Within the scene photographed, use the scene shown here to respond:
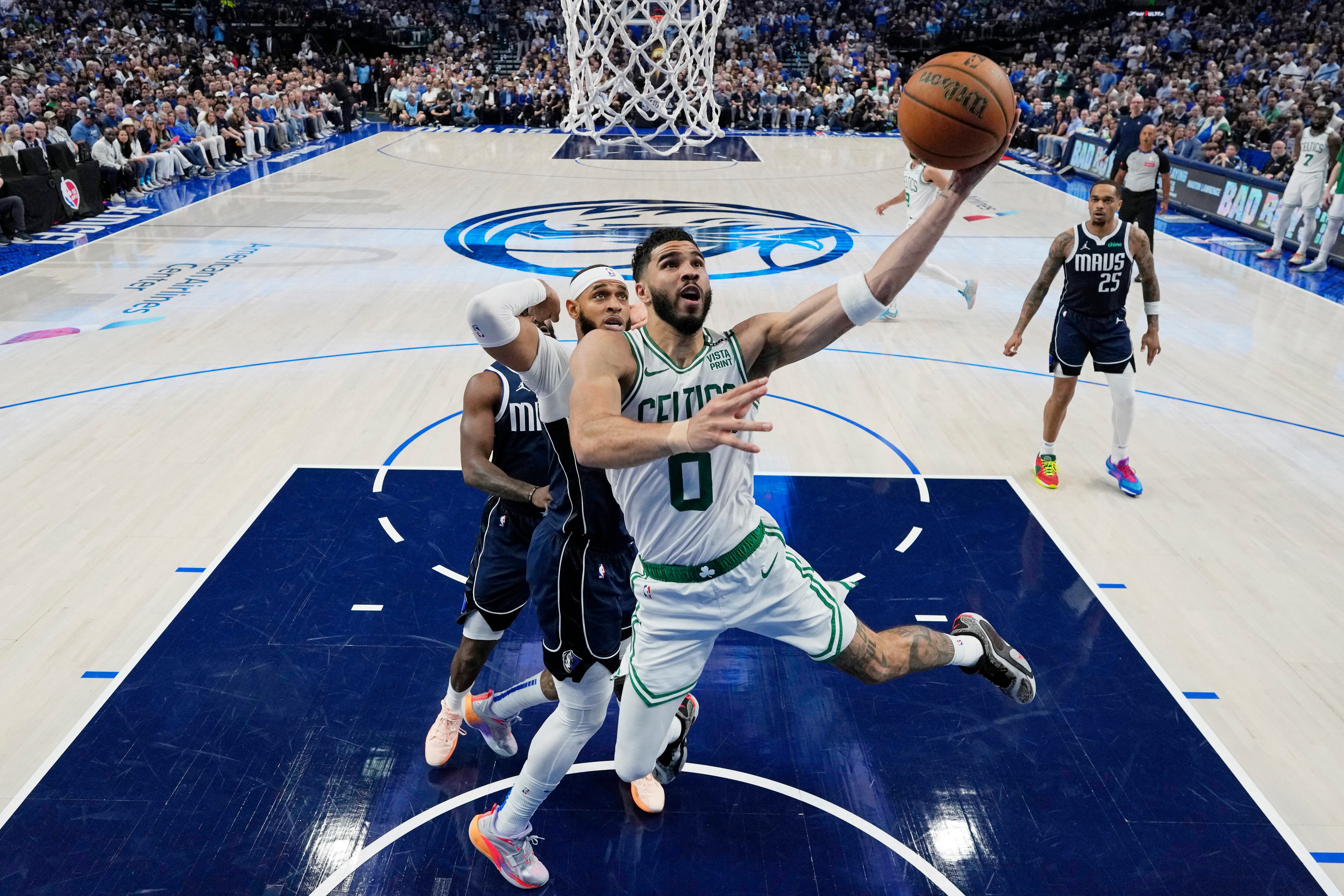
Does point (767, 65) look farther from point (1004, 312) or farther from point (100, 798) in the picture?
point (100, 798)

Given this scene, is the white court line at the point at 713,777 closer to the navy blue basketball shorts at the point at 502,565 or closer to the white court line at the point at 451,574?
the navy blue basketball shorts at the point at 502,565

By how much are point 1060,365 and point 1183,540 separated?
1.22 metres

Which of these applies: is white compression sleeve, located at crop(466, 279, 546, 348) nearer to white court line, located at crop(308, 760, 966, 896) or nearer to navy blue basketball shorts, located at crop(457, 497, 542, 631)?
navy blue basketball shorts, located at crop(457, 497, 542, 631)

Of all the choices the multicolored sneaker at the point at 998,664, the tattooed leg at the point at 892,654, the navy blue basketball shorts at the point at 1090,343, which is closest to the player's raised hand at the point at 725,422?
the tattooed leg at the point at 892,654

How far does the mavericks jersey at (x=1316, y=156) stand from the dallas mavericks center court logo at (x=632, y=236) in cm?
509

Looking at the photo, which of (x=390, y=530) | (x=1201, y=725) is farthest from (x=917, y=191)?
(x=1201, y=725)

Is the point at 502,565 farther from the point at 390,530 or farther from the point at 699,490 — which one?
the point at 390,530

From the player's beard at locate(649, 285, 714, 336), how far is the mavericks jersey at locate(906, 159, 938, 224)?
6735 millimetres

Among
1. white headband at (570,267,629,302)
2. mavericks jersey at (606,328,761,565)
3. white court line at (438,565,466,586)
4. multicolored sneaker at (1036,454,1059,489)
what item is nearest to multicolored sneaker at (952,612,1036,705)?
mavericks jersey at (606,328,761,565)

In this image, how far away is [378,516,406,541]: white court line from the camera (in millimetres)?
5344

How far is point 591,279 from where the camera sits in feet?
11.1

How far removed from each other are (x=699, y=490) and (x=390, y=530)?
298 centimetres

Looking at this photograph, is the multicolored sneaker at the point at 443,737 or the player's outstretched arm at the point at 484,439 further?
the multicolored sneaker at the point at 443,737

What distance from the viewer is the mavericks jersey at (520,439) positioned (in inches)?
144
